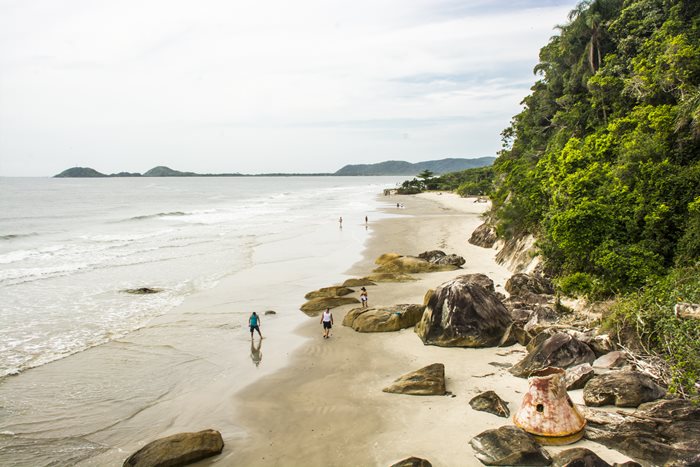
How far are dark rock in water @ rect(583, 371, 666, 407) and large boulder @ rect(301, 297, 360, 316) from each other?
12336mm

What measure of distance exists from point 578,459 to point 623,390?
2948 mm

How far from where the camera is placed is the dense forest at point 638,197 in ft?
42.9

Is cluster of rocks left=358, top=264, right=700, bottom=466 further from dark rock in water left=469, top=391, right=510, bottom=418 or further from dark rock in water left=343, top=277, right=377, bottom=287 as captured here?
dark rock in water left=343, top=277, right=377, bottom=287

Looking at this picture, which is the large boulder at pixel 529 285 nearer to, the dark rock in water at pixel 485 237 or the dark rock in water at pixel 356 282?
the dark rock in water at pixel 356 282

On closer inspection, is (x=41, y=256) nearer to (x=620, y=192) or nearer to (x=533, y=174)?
(x=533, y=174)

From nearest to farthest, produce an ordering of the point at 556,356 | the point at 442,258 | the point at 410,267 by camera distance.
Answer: the point at 556,356, the point at 410,267, the point at 442,258

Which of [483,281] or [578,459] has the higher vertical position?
[483,281]

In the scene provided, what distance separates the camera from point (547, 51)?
4125 cm

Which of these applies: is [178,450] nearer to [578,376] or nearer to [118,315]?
[578,376]

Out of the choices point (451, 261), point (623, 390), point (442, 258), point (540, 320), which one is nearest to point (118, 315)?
point (540, 320)

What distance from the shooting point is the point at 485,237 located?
35.5 meters

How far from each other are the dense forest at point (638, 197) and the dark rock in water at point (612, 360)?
0.82 meters

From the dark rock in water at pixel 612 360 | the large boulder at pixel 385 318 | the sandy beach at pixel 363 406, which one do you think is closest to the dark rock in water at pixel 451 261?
the large boulder at pixel 385 318

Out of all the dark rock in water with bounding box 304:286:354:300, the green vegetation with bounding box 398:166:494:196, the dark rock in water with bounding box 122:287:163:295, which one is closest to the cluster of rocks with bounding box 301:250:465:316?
the dark rock in water with bounding box 304:286:354:300
